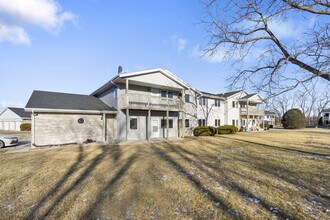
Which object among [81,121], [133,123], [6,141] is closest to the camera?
[6,141]

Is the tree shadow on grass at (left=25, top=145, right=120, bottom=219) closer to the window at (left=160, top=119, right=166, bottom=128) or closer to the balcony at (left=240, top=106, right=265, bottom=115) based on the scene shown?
the window at (left=160, top=119, right=166, bottom=128)

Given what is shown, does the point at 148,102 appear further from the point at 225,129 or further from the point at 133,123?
the point at 225,129

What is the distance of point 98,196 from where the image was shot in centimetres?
497

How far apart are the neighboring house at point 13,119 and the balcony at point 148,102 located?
98.8 ft

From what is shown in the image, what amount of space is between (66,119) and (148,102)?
7.03m

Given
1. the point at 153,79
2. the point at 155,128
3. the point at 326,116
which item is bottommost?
the point at 155,128

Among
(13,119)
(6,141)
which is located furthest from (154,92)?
(13,119)

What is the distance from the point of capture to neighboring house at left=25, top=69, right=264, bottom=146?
46.3 feet

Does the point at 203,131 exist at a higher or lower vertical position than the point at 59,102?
lower

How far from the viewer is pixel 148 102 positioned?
16.8 meters

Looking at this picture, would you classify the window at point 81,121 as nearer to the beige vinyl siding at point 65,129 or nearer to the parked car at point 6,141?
the beige vinyl siding at point 65,129

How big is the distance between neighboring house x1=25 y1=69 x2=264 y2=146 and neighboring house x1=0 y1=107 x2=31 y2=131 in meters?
24.0

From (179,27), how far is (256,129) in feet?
89.6

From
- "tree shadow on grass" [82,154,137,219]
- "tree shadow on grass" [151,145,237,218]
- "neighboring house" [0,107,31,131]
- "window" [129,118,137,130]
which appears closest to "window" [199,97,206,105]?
"window" [129,118,137,130]
